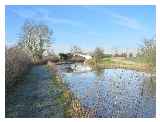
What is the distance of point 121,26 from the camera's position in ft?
16.4

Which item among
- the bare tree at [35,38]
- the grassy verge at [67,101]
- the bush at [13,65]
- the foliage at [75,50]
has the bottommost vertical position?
the grassy verge at [67,101]

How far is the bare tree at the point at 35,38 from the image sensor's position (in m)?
4.97

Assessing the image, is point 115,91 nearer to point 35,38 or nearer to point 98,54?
point 98,54

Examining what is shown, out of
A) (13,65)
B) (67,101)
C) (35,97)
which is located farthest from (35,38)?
(67,101)

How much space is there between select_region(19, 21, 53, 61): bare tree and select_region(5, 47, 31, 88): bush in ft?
0.29

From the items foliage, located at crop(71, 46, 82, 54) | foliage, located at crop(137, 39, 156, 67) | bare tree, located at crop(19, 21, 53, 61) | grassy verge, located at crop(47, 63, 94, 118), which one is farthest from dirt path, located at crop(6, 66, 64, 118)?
foliage, located at crop(137, 39, 156, 67)

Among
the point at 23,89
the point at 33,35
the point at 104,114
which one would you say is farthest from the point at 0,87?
the point at 104,114

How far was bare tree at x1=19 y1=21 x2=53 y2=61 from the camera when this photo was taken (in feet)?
16.3

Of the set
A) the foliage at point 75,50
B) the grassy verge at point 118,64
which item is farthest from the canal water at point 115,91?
the foliage at point 75,50

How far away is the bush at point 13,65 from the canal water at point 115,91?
0.43 meters

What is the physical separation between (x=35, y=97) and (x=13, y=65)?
35 centimetres

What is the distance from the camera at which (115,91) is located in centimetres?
496

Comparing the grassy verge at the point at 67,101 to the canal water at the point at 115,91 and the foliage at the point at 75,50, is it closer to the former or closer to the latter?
the canal water at the point at 115,91
